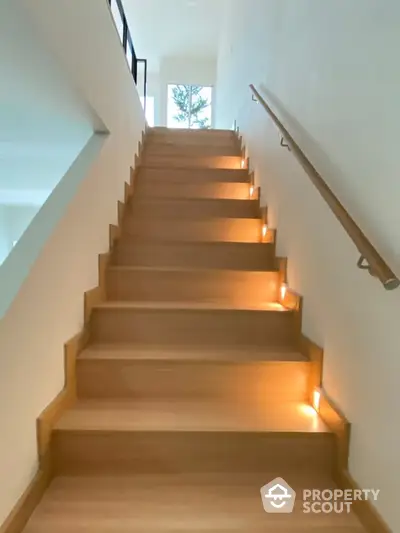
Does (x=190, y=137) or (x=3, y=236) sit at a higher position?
(x=190, y=137)

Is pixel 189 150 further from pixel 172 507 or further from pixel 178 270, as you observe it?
pixel 172 507

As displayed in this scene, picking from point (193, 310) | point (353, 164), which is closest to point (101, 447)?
point (193, 310)

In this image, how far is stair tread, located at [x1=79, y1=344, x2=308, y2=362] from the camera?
2.28 meters

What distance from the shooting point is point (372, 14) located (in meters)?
1.67

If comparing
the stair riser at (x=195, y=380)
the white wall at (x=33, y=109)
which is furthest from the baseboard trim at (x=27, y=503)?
the white wall at (x=33, y=109)

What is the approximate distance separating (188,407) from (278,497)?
549mm

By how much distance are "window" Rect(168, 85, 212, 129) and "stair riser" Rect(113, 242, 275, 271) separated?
7.81m

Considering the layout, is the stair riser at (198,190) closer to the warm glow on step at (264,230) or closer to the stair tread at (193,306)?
the warm glow on step at (264,230)

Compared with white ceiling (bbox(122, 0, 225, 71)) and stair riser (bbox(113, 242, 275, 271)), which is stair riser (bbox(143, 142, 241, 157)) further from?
white ceiling (bbox(122, 0, 225, 71))

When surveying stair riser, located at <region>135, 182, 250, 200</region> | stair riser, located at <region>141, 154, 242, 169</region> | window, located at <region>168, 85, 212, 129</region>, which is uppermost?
window, located at <region>168, 85, 212, 129</region>

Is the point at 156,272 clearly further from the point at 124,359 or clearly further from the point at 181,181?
the point at 181,181

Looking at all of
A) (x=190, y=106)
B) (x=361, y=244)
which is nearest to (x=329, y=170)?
(x=361, y=244)

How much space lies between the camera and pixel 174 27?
341 inches

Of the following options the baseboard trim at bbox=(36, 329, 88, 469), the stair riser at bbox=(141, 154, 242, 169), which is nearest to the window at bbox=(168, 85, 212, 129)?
the stair riser at bbox=(141, 154, 242, 169)
